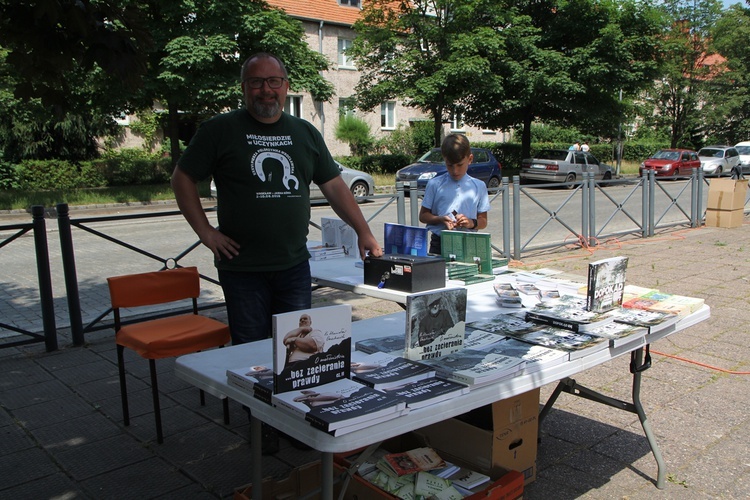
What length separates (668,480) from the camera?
3.38 m

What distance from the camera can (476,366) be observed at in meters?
2.43

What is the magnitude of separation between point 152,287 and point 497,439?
8.16 ft

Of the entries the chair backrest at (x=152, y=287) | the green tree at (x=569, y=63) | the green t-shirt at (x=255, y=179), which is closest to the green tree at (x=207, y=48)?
the green tree at (x=569, y=63)

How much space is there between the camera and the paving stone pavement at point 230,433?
132 inches

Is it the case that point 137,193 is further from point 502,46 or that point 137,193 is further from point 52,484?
point 52,484

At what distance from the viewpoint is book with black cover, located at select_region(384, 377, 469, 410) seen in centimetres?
215

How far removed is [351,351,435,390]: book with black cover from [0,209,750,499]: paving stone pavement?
1201 millimetres

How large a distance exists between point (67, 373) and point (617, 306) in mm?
4020

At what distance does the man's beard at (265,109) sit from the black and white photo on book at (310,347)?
1338 millimetres

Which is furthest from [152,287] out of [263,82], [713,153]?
[713,153]

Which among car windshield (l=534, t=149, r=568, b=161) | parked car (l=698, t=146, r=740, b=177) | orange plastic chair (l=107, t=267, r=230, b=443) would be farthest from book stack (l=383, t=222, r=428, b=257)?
parked car (l=698, t=146, r=740, b=177)

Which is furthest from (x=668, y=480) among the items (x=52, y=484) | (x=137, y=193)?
(x=137, y=193)

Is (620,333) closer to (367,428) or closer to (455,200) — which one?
(367,428)

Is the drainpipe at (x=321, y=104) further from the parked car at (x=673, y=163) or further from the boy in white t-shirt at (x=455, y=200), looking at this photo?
the boy in white t-shirt at (x=455, y=200)
